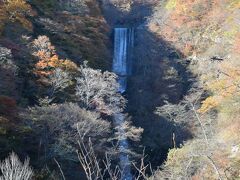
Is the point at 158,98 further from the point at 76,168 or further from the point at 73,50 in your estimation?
the point at 76,168

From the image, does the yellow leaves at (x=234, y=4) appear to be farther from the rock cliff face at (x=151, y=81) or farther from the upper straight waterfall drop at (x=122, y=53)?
the upper straight waterfall drop at (x=122, y=53)

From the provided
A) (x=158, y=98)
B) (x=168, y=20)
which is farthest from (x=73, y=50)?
(x=168, y=20)

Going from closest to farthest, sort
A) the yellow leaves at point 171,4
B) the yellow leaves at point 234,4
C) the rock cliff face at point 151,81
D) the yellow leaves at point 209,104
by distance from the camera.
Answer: the yellow leaves at point 209,104, the rock cliff face at point 151,81, the yellow leaves at point 234,4, the yellow leaves at point 171,4

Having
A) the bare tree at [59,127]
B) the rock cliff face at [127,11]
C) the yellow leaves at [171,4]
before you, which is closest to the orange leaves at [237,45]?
the yellow leaves at [171,4]

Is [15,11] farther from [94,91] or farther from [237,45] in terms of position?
[237,45]

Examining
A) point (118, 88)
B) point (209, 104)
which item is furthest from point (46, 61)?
point (209, 104)

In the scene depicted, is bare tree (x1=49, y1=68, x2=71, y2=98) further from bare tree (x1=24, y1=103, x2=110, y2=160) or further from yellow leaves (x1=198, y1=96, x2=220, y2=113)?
yellow leaves (x1=198, y1=96, x2=220, y2=113)

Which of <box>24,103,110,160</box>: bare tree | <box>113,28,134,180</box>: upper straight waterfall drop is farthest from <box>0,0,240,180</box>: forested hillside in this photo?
<box>113,28,134,180</box>: upper straight waterfall drop
